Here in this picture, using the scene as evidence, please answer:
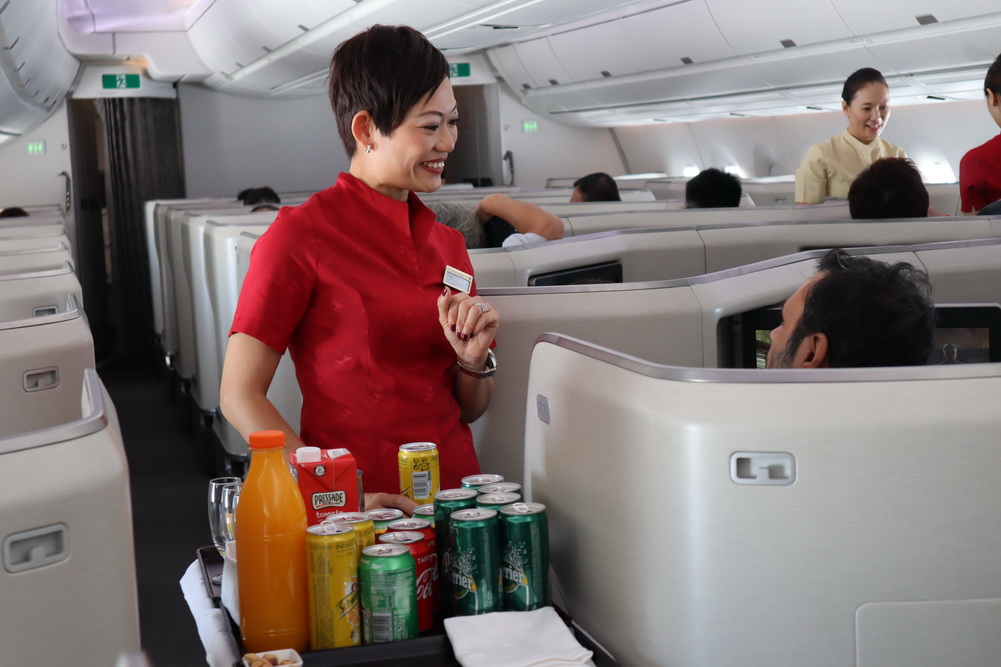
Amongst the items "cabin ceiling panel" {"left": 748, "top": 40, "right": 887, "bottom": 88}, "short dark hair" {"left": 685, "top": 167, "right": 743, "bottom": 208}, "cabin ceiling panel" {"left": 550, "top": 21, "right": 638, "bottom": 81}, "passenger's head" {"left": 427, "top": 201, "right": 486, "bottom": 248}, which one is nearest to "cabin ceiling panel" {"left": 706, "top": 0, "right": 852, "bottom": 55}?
"cabin ceiling panel" {"left": 748, "top": 40, "right": 887, "bottom": 88}

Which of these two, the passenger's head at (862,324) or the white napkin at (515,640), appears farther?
the passenger's head at (862,324)

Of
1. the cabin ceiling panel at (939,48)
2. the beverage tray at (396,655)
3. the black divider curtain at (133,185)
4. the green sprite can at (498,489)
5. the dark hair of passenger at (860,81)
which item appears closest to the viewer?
the beverage tray at (396,655)

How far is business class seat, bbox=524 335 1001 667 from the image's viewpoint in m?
1.04

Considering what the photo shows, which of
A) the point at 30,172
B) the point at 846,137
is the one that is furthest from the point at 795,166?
the point at 30,172

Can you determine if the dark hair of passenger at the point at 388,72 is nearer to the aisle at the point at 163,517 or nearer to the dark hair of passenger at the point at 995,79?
the aisle at the point at 163,517

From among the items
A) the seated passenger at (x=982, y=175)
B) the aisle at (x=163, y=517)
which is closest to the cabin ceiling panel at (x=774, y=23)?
the seated passenger at (x=982, y=175)

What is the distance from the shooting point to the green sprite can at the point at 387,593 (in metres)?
1.19

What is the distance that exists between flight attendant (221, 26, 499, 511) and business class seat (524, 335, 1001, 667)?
62 centimetres

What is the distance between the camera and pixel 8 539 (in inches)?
40.9

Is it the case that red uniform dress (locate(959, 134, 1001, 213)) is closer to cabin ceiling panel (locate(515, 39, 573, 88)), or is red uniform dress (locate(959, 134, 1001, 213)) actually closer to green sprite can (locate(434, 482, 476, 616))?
green sprite can (locate(434, 482, 476, 616))

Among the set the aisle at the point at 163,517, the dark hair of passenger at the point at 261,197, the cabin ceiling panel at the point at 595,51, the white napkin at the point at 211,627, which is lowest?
the aisle at the point at 163,517

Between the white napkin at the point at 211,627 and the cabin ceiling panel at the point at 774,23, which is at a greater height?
the cabin ceiling panel at the point at 774,23

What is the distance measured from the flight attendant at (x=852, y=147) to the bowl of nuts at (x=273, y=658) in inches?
138

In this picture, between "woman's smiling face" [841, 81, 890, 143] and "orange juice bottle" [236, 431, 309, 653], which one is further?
"woman's smiling face" [841, 81, 890, 143]
